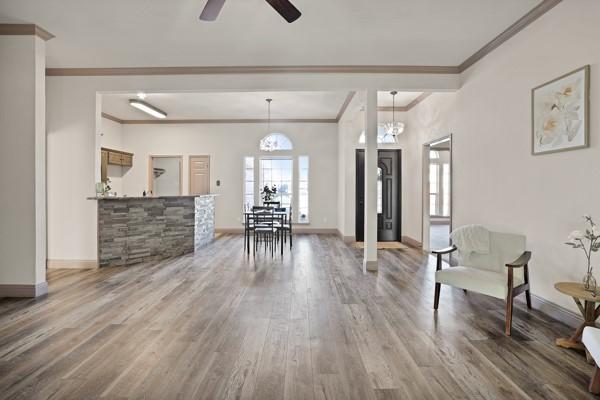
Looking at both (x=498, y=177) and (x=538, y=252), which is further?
(x=498, y=177)

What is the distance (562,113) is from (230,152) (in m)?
7.00

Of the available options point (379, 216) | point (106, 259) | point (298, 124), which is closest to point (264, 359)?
point (106, 259)

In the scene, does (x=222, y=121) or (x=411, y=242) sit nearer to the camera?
(x=411, y=242)

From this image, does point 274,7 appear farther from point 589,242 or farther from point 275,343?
point 589,242

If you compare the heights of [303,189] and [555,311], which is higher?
[303,189]

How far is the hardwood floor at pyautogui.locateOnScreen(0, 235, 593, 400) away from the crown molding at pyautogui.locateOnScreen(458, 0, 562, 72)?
9.43 feet

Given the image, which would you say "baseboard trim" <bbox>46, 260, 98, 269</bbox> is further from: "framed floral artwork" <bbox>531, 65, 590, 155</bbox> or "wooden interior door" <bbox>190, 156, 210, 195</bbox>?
"framed floral artwork" <bbox>531, 65, 590, 155</bbox>

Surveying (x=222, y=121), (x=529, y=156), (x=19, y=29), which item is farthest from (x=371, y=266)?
(x=222, y=121)

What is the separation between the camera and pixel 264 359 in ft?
7.30

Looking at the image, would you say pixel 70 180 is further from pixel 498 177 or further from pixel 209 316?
pixel 498 177

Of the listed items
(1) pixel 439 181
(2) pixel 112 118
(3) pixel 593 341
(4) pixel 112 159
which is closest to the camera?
(3) pixel 593 341

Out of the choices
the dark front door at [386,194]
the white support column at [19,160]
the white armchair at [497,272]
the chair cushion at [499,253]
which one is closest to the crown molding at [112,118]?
the white support column at [19,160]

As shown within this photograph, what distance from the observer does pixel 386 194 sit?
286 inches

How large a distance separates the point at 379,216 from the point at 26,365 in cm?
634
